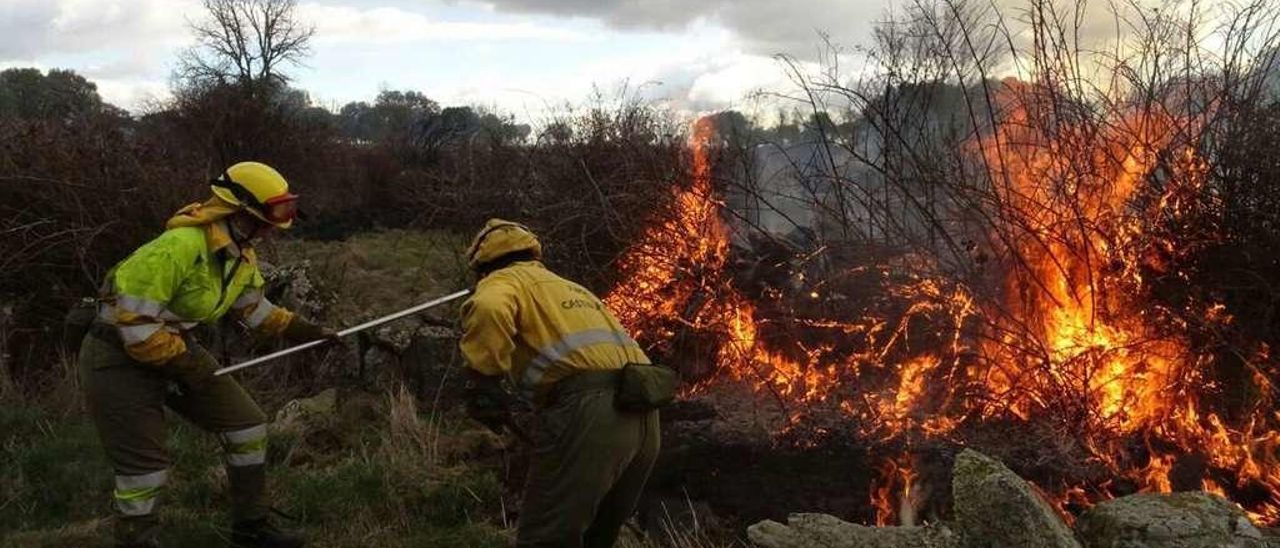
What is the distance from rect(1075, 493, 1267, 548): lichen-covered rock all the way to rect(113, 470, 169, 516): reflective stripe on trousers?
12.5ft

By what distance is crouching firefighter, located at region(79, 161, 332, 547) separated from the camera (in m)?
3.99

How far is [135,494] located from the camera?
4180 millimetres

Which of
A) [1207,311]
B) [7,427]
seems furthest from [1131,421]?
[7,427]

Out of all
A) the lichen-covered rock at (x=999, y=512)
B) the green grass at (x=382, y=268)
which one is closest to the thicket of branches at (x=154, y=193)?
the green grass at (x=382, y=268)

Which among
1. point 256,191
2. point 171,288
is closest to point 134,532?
point 171,288

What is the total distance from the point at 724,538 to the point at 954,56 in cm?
361

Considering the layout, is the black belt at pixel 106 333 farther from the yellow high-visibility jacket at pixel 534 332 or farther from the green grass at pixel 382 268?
the green grass at pixel 382 268

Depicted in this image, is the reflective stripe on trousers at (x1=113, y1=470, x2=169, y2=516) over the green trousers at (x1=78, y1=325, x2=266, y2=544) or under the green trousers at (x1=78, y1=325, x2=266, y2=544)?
under

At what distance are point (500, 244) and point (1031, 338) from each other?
12.0ft

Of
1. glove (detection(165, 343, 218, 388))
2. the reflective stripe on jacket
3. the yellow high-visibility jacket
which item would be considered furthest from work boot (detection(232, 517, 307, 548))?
the yellow high-visibility jacket

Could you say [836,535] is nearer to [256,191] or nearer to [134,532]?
[256,191]

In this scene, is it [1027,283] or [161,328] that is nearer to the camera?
[161,328]

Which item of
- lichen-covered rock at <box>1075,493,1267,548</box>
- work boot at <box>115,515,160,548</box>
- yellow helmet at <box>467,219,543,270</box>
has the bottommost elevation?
Answer: work boot at <box>115,515,160,548</box>

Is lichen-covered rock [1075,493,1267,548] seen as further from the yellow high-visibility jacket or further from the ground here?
the ground
